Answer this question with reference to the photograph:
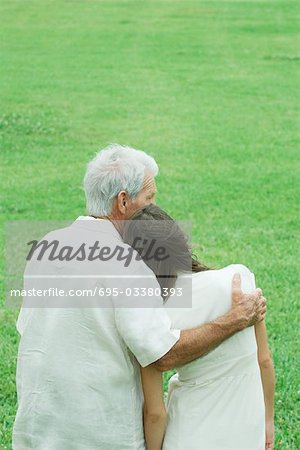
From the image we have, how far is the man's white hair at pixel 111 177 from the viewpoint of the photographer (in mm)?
3568

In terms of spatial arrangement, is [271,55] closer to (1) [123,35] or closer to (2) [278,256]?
(1) [123,35]

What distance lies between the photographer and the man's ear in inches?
141

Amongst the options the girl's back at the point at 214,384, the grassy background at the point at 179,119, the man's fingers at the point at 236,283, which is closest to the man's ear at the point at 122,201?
the girl's back at the point at 214,384

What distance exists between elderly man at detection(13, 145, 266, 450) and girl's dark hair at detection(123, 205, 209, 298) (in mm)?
61

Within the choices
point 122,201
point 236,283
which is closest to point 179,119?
point 122,201

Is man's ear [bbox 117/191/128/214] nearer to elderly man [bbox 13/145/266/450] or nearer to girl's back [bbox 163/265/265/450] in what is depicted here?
elderly man [bbox 13/145/266/450]

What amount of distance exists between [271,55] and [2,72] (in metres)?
5.05

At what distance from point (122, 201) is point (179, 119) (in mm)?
10796

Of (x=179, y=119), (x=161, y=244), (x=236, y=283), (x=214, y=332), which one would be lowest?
(x=179, y=119)

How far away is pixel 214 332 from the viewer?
3.46 metres

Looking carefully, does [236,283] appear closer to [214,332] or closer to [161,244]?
[214,332]

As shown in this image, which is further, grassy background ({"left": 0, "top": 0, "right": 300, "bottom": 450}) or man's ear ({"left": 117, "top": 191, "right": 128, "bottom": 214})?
grassy background ({"left": 0, "top": 0, "right": 300, "bottom": 450})

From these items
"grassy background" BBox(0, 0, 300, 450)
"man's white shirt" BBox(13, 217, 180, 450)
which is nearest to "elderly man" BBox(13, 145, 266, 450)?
"man's white shirt" BBox(13, 217, 180, 450)

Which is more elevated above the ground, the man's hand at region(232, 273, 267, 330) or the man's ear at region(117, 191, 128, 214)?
the man's ear at region(117, 191, 128, 214)
